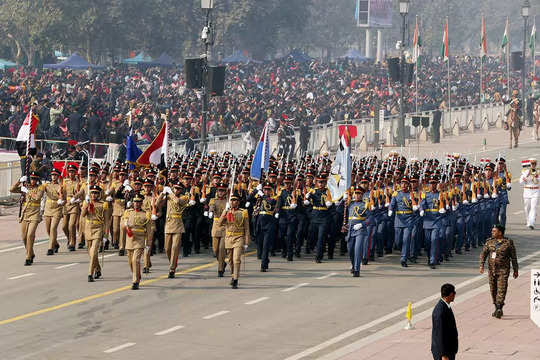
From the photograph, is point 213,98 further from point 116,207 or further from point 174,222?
point 174,222

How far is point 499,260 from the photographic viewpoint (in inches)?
789

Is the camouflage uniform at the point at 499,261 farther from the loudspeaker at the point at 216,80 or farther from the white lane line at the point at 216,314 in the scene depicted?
the loudspeaker at the point at 216,80

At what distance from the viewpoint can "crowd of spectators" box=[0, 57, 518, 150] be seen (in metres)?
40.8


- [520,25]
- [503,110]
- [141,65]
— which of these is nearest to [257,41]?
[141,65]

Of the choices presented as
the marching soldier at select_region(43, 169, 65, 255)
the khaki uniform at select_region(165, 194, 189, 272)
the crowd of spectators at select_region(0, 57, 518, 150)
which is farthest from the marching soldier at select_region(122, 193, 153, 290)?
the crowd of spectators at select_region(0, 57, 518, 150)

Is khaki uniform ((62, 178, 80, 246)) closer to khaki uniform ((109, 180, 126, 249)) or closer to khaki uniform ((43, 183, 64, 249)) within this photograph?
khaki uniform ((43, 183, 64, 249))

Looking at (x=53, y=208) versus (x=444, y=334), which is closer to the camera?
(x=444, y=334)

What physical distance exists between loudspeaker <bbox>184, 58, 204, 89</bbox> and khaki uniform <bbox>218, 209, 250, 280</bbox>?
13.7 metres

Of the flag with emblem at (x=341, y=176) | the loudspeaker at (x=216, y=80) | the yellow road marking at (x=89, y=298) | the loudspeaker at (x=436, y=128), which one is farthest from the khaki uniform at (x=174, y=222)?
the loudspeaker at (x=436, y=128)

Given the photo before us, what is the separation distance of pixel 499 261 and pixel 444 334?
18.7ft

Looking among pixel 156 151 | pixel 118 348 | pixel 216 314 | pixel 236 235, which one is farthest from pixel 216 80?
pixel 118 348

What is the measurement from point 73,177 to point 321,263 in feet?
17.6

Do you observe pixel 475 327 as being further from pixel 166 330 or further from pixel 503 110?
pixel 503 110

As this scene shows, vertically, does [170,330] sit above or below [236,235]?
below
